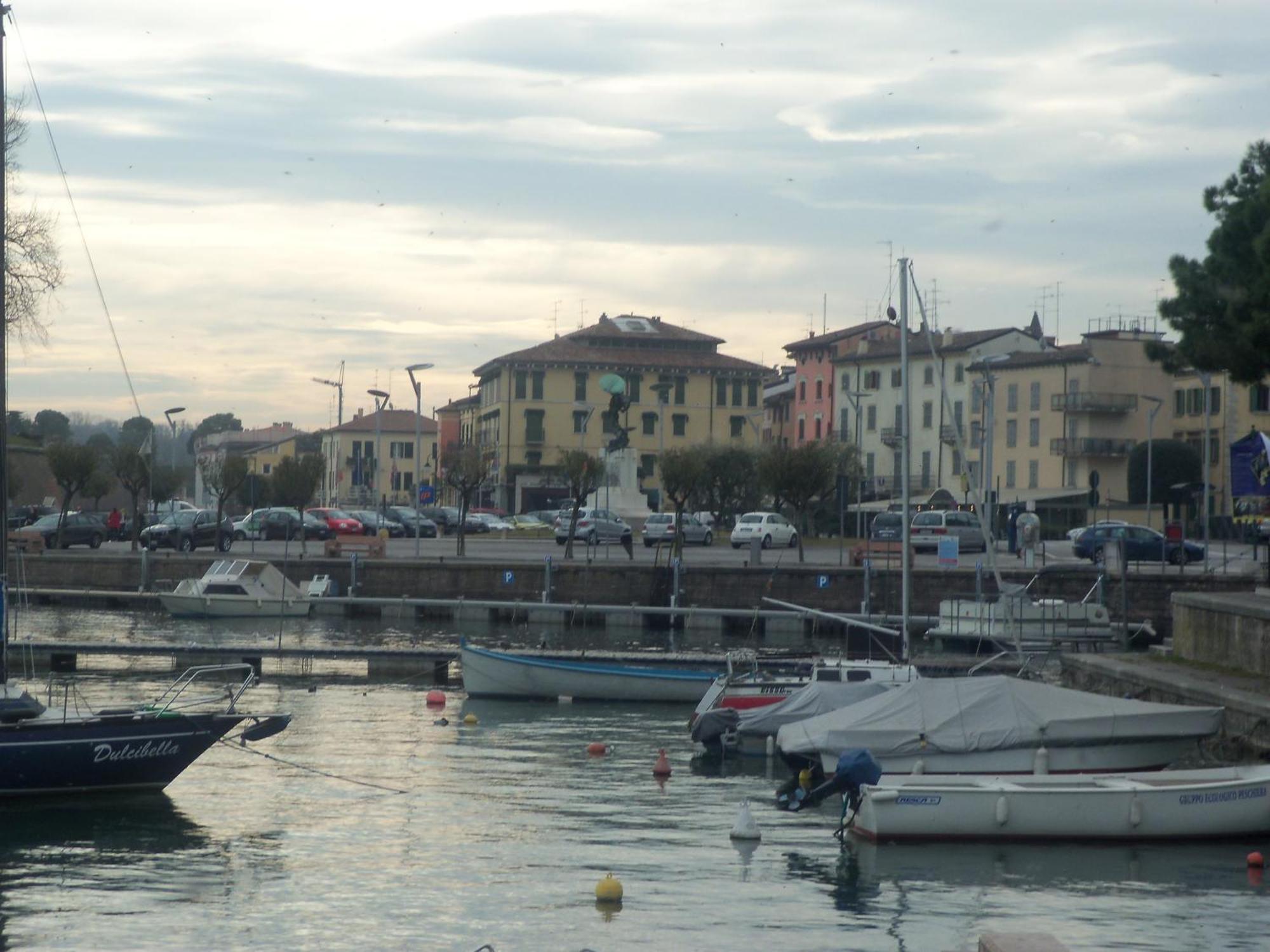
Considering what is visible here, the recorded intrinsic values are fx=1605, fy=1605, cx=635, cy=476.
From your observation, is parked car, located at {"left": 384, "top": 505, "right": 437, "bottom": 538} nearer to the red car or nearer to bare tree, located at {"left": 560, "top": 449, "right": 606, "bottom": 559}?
the red car

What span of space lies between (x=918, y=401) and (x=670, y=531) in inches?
1579

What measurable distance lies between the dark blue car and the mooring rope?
35.9 metres

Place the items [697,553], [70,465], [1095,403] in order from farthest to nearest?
[1095,403], [70,465], [697,553]

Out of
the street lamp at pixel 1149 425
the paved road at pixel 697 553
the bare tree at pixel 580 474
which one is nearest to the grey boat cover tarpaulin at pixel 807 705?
the paved road at pixel 697 553

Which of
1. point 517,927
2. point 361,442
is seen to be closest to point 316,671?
point 517,927

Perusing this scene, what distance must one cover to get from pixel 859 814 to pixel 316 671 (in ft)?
71.8

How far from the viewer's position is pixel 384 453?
154000mm

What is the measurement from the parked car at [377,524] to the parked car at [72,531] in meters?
12.0

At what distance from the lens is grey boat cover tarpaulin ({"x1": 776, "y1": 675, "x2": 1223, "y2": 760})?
2373 cm

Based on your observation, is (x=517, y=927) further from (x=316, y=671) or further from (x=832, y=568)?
(x=832, y=568)

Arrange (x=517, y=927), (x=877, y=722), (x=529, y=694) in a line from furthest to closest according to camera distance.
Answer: (x=529, y=694)
(x=877, y=722)
(x=517, y=927)

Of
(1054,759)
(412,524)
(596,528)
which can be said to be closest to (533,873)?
(1054,759)

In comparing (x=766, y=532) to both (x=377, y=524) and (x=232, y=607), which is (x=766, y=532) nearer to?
(x=377, y=524)

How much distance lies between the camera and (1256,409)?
78.4 metres
